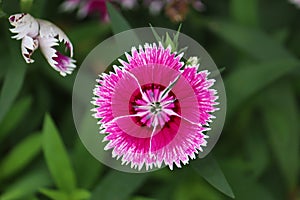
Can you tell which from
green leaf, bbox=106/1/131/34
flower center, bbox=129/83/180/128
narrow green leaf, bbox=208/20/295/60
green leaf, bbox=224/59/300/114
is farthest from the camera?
narrow green leaf, bbox=208/20/295/60

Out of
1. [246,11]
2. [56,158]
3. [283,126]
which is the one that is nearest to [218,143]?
[283,126]

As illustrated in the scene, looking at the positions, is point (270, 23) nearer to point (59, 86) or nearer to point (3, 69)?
point (59, 86)

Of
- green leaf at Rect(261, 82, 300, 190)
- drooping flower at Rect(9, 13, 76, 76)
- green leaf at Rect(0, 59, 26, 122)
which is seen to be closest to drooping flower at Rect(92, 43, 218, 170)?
drooping flower at Rect(9, 13, 76, 76)

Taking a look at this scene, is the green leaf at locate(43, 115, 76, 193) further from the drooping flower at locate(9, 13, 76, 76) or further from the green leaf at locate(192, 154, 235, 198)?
the green leaf at locate(192, 154, 235, 198)

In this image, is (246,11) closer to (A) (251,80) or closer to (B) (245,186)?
(A) (251,80)

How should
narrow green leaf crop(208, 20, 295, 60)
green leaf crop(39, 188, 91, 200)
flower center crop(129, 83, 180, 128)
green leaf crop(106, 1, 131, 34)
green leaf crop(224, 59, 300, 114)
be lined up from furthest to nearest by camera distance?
narrow green leaf crop(208, 20, 295, 60), green leaf crop(224, 59, 300, 114), green leaf crop(39, 188, 91, 200), green leaf crop(106, 1, 131, 34), flower center crop(129, 83, 180, 128)

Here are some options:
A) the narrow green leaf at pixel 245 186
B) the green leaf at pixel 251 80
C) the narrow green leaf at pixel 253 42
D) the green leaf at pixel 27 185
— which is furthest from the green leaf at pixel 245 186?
the green leaf at pixel 27 185
